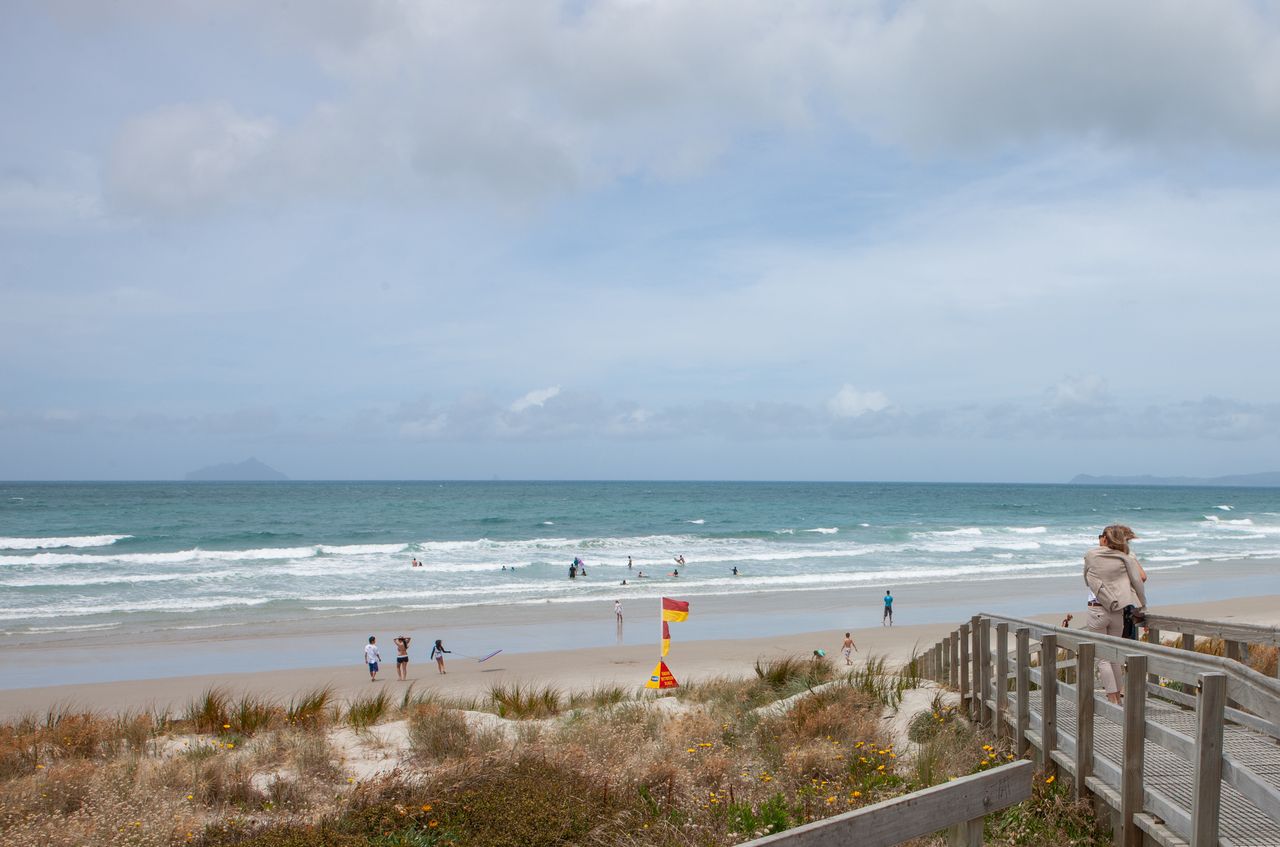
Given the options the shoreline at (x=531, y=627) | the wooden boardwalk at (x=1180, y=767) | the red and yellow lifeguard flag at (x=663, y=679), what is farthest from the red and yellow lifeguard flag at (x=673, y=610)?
the shoreline at (x=531, y=627)

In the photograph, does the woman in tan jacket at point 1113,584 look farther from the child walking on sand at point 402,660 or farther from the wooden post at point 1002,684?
the child walking on sand at point 402,660

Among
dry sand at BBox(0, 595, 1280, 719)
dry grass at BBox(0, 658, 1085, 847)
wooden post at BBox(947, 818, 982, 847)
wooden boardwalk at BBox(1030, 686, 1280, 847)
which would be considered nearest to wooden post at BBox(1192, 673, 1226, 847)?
wooden boardwalk at BBox(1030, 686, 1280, 847)

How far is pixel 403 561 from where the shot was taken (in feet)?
152

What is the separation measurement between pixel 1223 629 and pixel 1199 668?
3740 millimetres

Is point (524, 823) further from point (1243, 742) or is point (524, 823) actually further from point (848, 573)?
point (848, 573)

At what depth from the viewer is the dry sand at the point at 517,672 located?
58.0 ft

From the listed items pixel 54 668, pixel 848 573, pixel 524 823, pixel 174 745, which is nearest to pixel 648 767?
pixel 524 823

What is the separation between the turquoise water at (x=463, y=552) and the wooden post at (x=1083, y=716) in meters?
26.8

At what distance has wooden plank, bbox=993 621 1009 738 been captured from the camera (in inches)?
299

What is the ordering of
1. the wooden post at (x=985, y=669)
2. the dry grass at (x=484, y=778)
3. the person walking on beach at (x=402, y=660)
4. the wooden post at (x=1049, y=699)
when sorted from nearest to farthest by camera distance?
the dry grass at (x=484, y=778) < the wooden post at (x=1049, y=699) < the wooden post at (x=985, y=669) < the person walking on beach at (x=402, y=660)

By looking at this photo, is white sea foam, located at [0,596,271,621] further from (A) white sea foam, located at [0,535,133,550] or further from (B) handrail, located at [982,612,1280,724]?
(B) handrail, located at [982,612,1280,724]

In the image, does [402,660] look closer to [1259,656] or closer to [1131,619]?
[1259,656]

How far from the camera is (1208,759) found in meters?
4.17

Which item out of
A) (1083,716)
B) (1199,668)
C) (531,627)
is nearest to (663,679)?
(1083,716)
